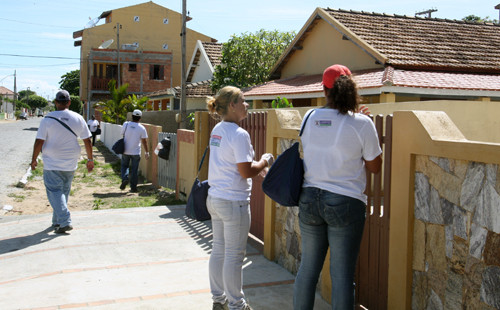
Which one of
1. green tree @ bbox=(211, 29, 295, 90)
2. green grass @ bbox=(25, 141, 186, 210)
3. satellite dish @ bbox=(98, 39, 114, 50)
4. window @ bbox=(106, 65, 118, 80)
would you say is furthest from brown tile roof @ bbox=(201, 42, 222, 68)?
window @ bbox=(106, 65, 118, 80)

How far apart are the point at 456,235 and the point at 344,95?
1104 mm

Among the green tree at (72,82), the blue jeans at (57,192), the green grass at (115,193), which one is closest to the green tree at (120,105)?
the green grass at (115,193)

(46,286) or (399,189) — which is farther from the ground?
(399,189)

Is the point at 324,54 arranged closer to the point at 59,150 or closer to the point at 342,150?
the point at 59,150

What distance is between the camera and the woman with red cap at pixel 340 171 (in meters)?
3.23

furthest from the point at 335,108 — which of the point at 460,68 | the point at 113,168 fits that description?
the point at 113,168

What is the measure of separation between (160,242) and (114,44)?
43655mm

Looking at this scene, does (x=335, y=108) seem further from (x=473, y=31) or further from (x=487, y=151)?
(x=473, y=31)

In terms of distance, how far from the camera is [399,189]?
3.72m

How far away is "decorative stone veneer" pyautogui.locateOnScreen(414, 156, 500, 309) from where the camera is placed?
9.56 ft

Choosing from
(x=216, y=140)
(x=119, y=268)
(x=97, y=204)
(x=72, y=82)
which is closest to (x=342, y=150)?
(x=216, y=140)

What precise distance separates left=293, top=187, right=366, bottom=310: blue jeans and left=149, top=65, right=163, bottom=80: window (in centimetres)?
4429

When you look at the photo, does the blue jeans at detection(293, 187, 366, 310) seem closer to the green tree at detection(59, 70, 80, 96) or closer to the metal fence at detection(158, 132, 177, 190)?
the metal fence at detection(158, 132, 177, 190)

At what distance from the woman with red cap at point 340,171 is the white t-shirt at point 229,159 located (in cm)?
60
